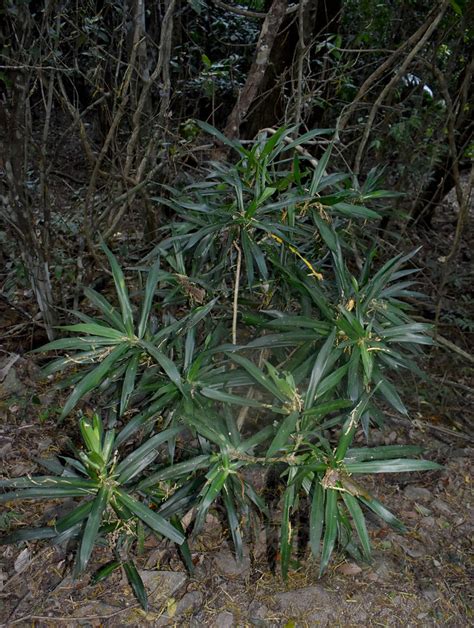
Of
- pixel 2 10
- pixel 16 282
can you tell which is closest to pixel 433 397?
pixel 16 282

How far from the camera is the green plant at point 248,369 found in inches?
60.2

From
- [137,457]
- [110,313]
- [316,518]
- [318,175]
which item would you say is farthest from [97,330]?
[318,175]

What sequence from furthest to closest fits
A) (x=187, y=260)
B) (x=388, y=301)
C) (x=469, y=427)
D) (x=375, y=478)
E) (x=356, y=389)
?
(x=469, y=427)
(x=375, y=478)
(x=187, y=260)
(x=388, y=301)
(x=356, y=389)

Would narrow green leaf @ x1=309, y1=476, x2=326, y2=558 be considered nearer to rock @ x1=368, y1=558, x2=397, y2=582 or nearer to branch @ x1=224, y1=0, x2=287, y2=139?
→ rock @ x1=368, y1=558, x2=397, y2=582

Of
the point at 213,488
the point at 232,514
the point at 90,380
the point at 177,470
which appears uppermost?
the point at 90,380

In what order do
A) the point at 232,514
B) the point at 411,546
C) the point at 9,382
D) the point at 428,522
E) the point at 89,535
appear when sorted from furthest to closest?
the point at 9,382
the point at 428,522
the point at 411,546
the point at 232,514
the point at 89,535

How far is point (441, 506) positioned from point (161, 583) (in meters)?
1.25

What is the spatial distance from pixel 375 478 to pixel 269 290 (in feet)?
3.68

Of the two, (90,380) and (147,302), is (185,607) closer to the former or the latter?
(90,380)

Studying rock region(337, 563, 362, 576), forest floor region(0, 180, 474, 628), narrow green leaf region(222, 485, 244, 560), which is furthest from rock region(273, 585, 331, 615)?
narrow green leaf region(222, 485, 244, 560)

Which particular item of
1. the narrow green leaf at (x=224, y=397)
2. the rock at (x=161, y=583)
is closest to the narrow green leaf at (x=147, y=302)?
the narrow green leaf at (x=224, y=397)

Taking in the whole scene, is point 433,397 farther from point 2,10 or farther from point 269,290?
point 2,10

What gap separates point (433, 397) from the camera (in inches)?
123

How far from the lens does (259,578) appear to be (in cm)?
203
